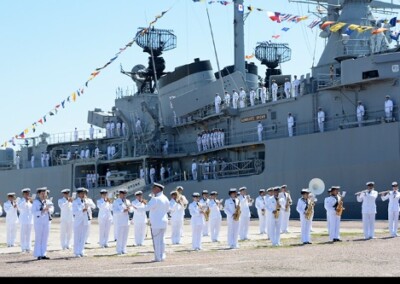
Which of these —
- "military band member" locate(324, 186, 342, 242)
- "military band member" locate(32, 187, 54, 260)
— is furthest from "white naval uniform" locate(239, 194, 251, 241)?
"military band member" locate(32, 187, 54, 260)

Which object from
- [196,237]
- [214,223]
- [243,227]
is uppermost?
[214,223]

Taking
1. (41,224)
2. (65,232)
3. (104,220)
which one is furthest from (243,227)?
(41,224)

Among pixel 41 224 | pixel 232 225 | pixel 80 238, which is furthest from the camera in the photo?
pixel 232 225

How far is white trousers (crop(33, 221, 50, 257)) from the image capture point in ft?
42.6

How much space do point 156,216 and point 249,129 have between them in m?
19.6

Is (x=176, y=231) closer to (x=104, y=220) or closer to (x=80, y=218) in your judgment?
(x=104, y=220)

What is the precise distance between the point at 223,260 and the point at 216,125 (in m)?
22.3

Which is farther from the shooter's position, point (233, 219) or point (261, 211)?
point (261, 211)

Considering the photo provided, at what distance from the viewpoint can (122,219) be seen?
48.8 feet

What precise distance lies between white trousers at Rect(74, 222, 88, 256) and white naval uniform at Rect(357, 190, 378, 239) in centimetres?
637

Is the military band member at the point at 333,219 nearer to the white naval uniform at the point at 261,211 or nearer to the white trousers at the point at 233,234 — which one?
the white trousers at the point at 233,234

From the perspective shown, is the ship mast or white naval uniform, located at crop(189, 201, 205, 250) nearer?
white naval uniform, located at crop(189, 201, 205, 250)

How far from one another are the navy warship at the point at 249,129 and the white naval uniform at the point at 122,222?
784 cm

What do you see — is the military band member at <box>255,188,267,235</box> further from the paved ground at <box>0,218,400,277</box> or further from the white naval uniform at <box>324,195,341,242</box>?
the white naval uniform at <box>324,195,341,242</box>
